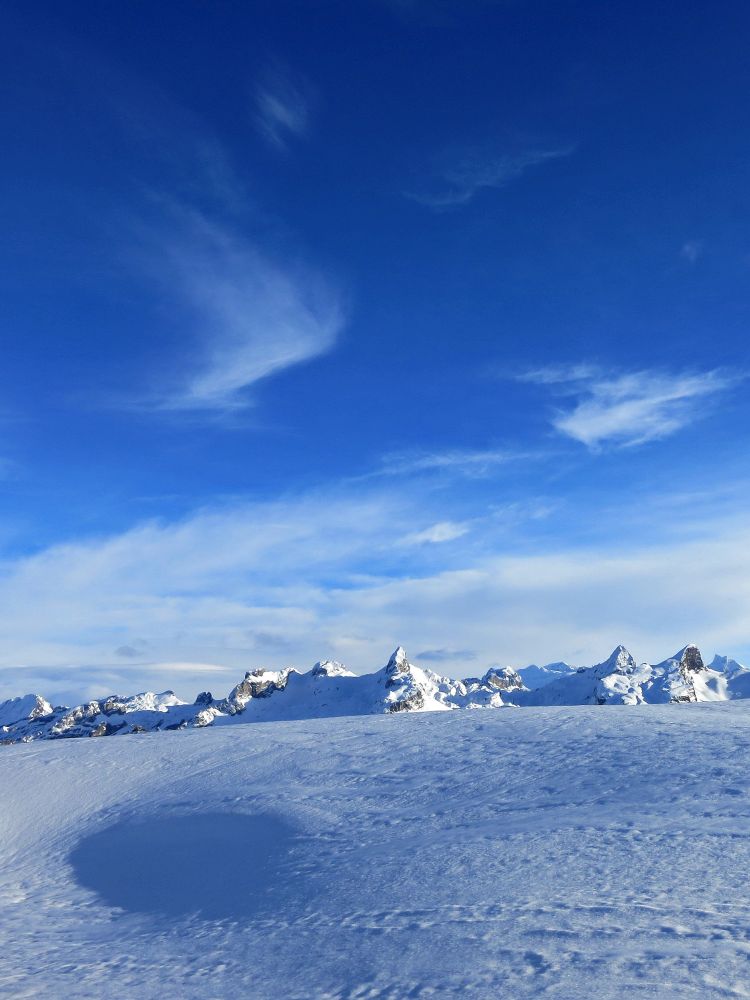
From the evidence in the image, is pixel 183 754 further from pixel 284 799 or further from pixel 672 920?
pixel 672 920

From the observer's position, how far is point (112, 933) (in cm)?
1261

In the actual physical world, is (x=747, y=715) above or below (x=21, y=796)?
above

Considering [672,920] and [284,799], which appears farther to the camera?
[284,799]

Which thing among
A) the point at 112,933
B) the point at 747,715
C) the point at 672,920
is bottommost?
the point at 112,933

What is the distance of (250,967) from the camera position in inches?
402

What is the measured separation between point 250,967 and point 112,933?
12.4 feet

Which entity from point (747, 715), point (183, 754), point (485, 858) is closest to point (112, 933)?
point (485, 858)

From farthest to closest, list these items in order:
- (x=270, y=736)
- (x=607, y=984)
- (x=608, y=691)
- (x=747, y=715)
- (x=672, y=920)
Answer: (x=608, y=691)
(x=270, y=736)
(x=747, y=715)
(x=672, y=920)
(x=607, y=984)

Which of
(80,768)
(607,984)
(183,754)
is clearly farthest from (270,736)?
(607,984)

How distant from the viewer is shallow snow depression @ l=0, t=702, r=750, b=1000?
30.3 ft

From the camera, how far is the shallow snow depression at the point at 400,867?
924 cm

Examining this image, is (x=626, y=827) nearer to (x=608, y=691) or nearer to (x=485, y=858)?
(x=485, y=858)

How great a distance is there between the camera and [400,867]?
12.8 metres

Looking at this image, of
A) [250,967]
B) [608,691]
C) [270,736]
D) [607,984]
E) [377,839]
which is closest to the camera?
[607,984]
